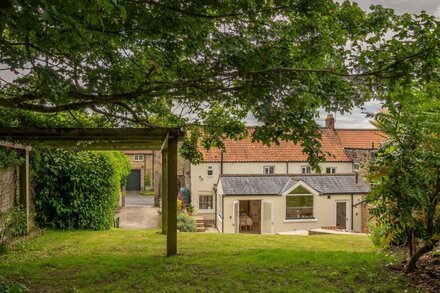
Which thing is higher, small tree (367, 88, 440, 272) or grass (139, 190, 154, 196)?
small tree (367, 88, 440, 272)

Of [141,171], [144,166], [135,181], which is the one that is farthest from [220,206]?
[135,181]

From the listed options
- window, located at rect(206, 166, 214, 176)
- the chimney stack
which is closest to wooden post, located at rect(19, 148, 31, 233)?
window, located at rect(206, 166, 214, 176)

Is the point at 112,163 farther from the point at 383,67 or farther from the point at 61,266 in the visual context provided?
the point at 383,67

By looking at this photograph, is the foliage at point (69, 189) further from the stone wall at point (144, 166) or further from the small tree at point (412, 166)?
the stone wall at point (144, 166)

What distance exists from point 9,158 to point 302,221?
51.6 feet

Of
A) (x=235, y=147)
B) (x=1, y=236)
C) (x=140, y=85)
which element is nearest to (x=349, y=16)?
(x=140, y=85)

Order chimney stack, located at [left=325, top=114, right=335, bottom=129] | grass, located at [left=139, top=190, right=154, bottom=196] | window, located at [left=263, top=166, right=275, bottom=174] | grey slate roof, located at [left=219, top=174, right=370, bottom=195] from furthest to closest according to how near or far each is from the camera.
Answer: grass, located at [left=139, top=190, right=154, bottom=196] → chimney stack, located at [left=325, top=114, right=335, bottom=129] → window, located at [left=263, top=166, right=275, bottom=174] → grey slate roof, located at [left=219, top=174, right=370, bottom=195]

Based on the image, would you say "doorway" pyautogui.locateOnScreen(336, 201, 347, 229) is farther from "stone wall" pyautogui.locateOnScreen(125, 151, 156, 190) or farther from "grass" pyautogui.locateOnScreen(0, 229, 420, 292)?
"stone wall" pyautogui.locateOnScreen(125, 151, 156, 190)

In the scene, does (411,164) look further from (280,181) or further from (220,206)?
(220,206)

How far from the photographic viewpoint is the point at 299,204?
2230cm

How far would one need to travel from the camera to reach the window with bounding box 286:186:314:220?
22.2 meters

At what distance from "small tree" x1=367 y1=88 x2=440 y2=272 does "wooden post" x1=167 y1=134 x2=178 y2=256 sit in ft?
12.5

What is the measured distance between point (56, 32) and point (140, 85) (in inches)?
98.3

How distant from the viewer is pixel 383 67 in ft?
17.3
